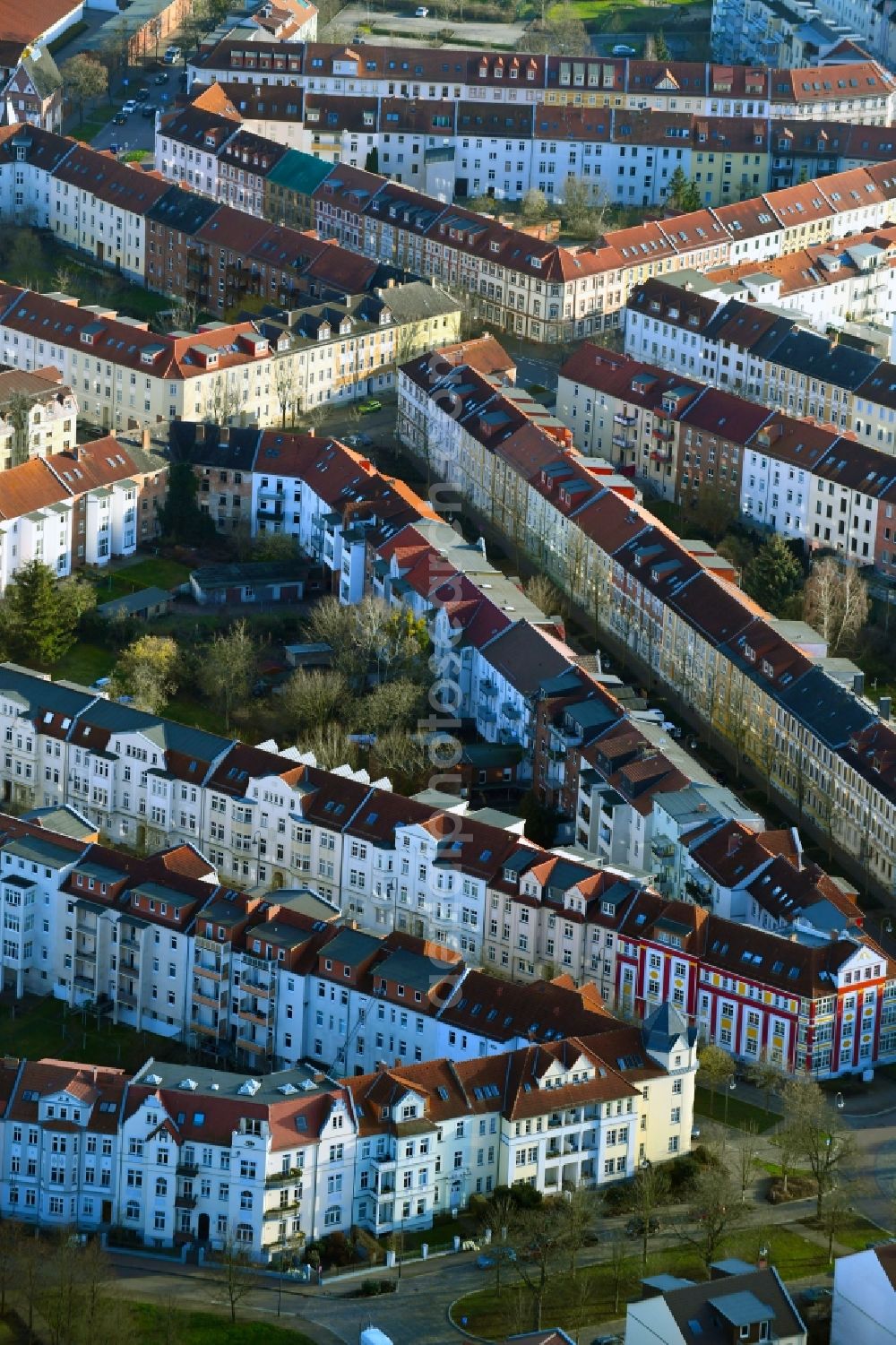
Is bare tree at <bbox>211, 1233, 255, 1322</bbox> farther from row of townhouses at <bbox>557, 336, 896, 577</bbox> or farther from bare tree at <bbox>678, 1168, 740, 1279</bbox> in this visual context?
row of townhouses at <bbox>557, 336, 896, 577</bbox>

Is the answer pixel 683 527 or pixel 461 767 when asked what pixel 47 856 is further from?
pixel 683 527

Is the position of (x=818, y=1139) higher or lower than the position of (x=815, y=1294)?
higher

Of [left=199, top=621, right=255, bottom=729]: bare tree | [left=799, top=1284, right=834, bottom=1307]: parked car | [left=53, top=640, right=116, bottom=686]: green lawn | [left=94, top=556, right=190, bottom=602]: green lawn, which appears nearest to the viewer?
[left=799, top=1284, right=834, bottom=1307]: parked car

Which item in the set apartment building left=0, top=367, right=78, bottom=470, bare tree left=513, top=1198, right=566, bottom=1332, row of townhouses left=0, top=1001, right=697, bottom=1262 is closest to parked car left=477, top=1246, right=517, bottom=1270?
bare tree left=513, top=1198, right=566, bottom=1332

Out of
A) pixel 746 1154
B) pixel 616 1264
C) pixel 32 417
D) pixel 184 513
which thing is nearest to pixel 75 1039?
pixel 616 1264

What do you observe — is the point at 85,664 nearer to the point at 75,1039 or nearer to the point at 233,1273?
the point at 75,1039

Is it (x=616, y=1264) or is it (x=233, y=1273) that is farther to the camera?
(x=616, y=1264)
